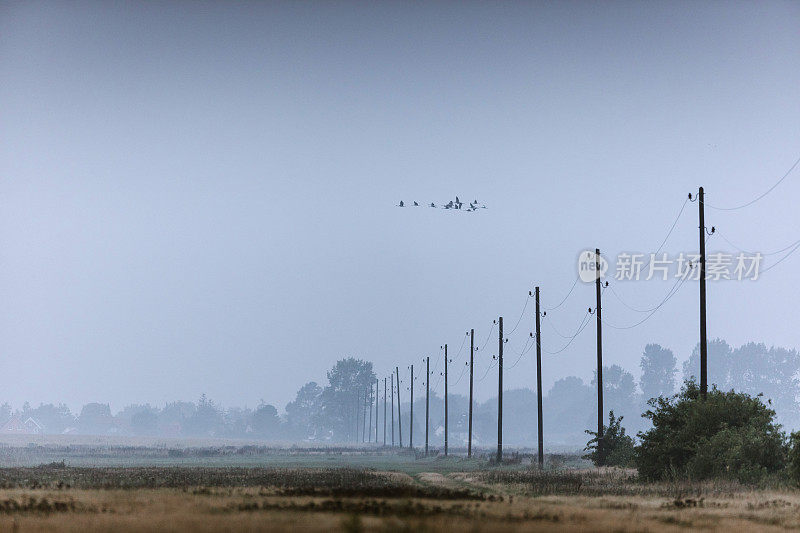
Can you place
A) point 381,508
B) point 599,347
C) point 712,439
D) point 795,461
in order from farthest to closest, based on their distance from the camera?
point 599,347 → point 712,439 → point 795,461 → point 381,508

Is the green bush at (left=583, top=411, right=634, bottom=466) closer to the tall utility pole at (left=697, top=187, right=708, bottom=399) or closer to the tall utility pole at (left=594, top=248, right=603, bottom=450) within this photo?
the tall utility pole at (left=594, top=248, right=603, bottom=450)

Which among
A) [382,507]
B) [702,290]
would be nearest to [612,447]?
[702,290]

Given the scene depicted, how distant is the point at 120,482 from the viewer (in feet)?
147

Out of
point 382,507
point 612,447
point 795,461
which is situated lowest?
point 612,447

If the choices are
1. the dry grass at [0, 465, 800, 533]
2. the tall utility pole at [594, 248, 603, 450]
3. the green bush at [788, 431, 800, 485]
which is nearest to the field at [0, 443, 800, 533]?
the dry grass at [0, 465, 800, 533]

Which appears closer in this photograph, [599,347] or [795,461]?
[795,461]

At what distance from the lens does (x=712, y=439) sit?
45.1m

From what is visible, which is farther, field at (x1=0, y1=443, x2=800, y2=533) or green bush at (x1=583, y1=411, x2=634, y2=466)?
green bush at (x1=583, y1=411, x2=634, y2=466)

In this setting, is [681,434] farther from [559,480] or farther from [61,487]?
[61,487]

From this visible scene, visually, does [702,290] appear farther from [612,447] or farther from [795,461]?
[612,447]

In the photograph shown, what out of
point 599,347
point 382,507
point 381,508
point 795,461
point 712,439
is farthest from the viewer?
point 599,347

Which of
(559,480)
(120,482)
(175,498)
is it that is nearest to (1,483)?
(120,482)

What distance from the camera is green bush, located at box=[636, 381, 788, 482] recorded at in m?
43.7

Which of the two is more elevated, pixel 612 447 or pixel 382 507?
pixel 382 507
